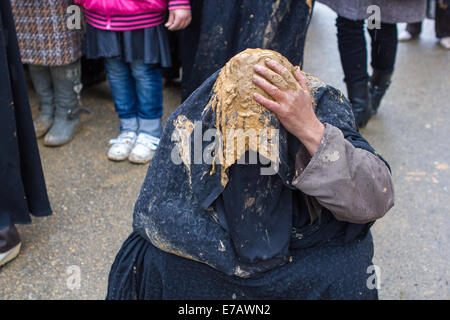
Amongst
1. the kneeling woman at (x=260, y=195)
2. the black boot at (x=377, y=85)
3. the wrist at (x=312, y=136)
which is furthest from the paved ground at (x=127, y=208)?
the wrist at (x=312, y=136)

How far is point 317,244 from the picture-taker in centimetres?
145

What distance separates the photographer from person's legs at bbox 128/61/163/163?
9.15 feet

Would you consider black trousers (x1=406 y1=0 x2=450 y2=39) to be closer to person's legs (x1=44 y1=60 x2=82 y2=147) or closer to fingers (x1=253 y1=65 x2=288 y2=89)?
person's legs (x1=44 y1=60 x2=82 y2=147)

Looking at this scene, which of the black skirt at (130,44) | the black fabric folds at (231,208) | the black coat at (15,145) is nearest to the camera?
the black fabric folds at (231,208)

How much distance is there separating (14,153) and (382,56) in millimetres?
2313

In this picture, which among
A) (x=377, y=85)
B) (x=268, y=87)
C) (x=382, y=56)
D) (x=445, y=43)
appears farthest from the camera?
(x=445, y=43)

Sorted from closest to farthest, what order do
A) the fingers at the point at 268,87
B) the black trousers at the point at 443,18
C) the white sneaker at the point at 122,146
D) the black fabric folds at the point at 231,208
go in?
the fingers at the point at 268,87 < the black fabric folds at the point at 231,208 < the white sneaker at the point at 122,146 < the black trousers at the point at 443,18

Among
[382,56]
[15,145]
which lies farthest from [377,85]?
[15,145]

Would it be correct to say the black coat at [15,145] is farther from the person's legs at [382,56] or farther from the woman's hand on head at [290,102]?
the person's legs at [382,56]

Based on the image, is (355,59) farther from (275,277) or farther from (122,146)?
(275,277)

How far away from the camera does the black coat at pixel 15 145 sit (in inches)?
73.9

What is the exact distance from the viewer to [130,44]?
104 inches

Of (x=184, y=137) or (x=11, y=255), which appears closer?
(x=184, y=137)

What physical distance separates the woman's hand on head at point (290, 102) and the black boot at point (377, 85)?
2161mm
